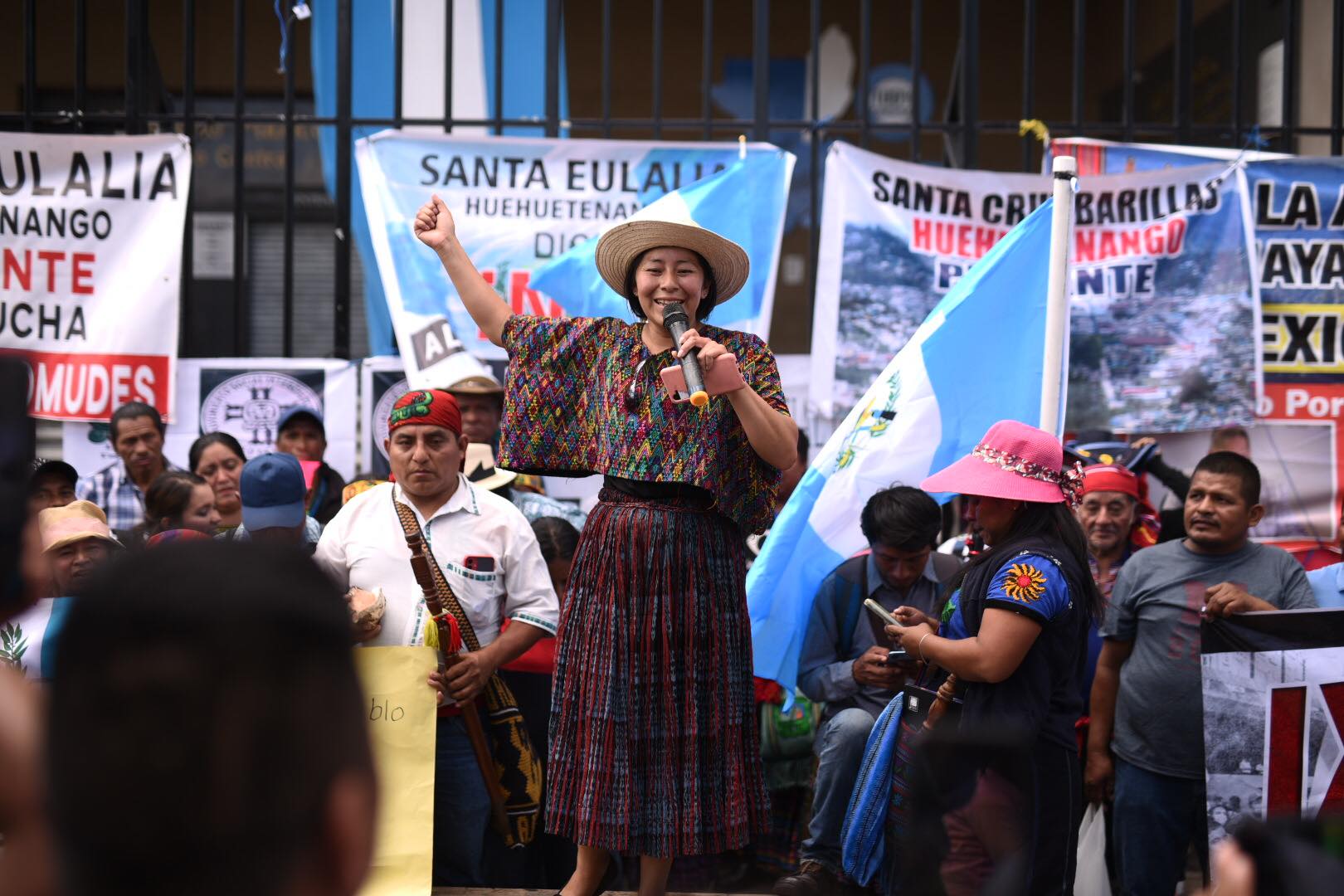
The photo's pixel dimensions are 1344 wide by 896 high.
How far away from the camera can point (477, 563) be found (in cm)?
420

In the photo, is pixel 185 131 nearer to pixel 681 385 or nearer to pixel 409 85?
pixel 409 85

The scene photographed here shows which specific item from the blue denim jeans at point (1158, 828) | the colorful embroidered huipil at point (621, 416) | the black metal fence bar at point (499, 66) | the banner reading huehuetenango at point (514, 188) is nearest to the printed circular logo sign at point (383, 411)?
the banner reading huehuetenango at point (514, 188)

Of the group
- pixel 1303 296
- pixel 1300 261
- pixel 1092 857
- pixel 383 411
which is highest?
pixel 1300 261

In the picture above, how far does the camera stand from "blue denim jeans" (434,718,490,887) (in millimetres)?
4145

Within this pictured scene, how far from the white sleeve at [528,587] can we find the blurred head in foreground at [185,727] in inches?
121

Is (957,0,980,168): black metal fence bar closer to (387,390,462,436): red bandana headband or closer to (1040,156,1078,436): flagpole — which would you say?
(1040,156,1078,436): flagpole

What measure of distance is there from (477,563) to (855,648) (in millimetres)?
1296

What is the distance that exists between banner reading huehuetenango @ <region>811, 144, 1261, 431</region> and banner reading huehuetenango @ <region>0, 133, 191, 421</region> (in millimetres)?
3003

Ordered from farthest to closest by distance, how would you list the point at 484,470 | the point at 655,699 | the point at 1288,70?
1. the point at 1288,70
2. the point at 484,470
3. the point at 655,699

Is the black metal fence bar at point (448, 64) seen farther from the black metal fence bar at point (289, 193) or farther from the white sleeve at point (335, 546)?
the white sleeve at point (335, 546)

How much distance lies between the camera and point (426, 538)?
4.21 meters

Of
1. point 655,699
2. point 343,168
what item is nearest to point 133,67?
point 343,168

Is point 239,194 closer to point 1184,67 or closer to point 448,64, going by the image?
point 448,64

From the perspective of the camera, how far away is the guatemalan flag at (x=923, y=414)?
4.52 metres
